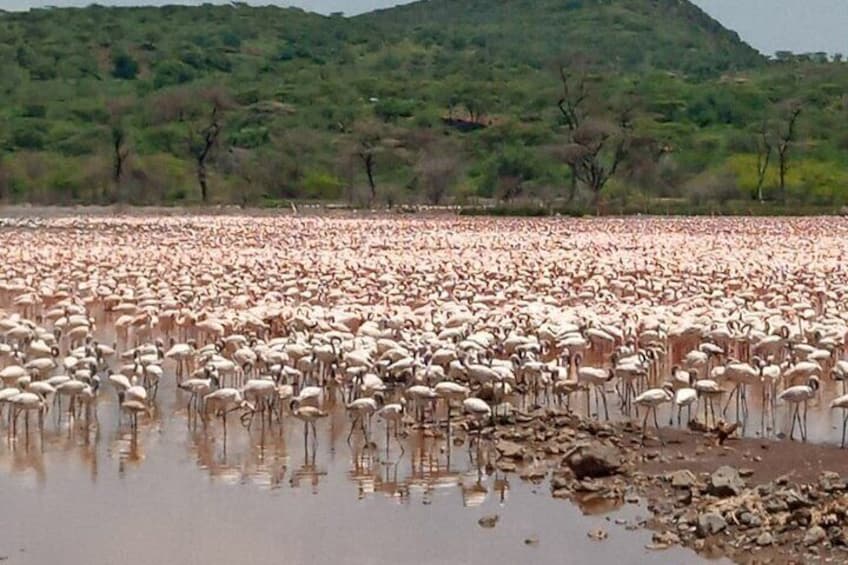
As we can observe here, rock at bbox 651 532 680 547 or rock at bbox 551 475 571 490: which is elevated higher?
rock at bbox 551 475 571 490

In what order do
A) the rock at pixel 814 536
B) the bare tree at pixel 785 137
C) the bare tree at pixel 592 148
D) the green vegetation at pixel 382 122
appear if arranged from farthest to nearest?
the green vegetation at pixel 382 122
the bare tree at pixel 785 137
the bare tree at pixel 592 148
the rock at pixel 814 536

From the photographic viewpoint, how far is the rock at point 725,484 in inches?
331

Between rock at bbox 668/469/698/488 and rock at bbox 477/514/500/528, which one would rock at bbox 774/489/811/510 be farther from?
rock at bbox 477/514/500/528

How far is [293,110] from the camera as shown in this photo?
8494 centimetres

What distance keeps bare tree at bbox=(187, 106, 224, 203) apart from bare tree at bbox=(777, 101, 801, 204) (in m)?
23.8

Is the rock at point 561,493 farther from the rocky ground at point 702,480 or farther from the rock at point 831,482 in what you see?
the rock at point 831,482

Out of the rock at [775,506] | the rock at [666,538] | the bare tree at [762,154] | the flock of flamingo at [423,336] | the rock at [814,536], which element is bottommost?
the rock at [666,538]

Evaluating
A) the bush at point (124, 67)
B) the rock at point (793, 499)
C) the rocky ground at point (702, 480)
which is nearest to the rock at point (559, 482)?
the rocky ground at point (702, 480)

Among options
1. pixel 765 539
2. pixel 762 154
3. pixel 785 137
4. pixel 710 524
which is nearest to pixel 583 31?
pixel 762 154

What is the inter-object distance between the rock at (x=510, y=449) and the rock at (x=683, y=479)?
1.23m

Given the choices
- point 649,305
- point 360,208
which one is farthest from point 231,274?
point 360,208

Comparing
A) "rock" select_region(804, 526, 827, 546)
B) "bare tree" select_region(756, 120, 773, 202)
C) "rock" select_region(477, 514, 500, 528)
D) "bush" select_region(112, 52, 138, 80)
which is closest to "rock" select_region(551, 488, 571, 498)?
"rock" select_region(477, 514, 500, 528)

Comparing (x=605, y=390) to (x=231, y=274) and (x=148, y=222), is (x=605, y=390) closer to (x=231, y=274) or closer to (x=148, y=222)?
(x=231, y=274)

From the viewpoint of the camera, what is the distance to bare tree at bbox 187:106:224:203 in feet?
199
